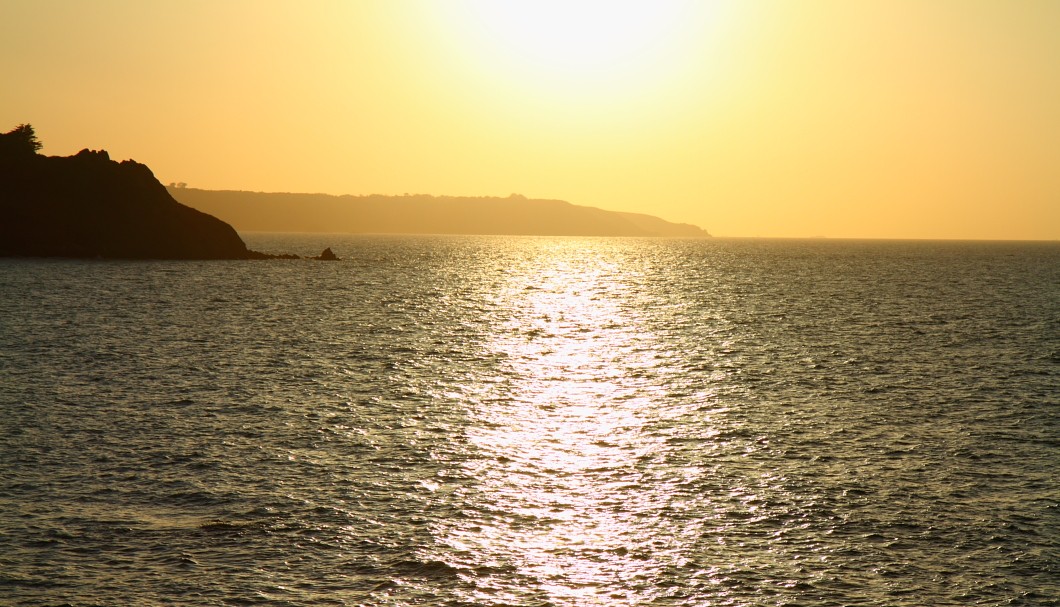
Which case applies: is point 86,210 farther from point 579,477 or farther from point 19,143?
point 579,477

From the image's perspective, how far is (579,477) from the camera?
29281 millimetres

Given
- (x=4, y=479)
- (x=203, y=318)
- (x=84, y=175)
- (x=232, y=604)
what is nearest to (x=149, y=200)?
(x=84, y=175)

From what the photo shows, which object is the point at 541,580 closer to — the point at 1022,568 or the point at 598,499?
the point at 598,499

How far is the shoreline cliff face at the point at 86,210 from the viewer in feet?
448

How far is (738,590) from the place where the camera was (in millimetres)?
20266

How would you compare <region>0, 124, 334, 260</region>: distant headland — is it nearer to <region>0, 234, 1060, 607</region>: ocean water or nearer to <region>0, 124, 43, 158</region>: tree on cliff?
<region>0, 124, 43, 158</region>: tree on cliff

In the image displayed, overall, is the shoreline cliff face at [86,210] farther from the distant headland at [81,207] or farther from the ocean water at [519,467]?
the ocean water at [519,467]

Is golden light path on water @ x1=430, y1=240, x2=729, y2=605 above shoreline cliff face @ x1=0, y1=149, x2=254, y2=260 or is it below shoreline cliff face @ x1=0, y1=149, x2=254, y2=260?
below

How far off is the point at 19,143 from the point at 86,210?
15.0m

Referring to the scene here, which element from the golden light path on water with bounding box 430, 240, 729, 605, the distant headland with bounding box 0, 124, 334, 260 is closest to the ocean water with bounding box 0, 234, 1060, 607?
the golden light path on water with bounding box 430, 240, 729, 605

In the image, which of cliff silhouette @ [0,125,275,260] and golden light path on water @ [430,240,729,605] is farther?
cliff silhouette @ [0,125,275,260]

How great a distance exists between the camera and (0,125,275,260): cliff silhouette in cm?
13650

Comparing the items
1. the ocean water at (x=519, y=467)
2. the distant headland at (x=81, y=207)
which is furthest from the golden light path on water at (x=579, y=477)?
the distant headland at (x=81, y=207)

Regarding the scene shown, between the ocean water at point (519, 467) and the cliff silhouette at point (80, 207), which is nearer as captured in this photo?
the ocean water at point (519, 467)
